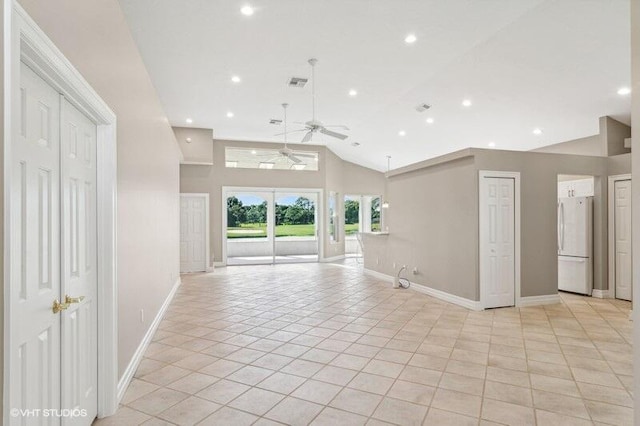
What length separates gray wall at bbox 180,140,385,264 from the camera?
9.49 meters

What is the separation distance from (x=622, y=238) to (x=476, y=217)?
8.73 feet

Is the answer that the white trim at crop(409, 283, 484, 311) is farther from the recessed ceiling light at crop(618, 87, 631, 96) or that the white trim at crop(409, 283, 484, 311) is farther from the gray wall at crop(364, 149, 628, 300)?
the recessed ceiling light at crop(618, 87, 631, 96)

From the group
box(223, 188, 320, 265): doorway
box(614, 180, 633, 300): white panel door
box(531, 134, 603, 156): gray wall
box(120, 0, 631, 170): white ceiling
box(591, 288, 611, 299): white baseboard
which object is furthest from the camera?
box(223, 188, 320, 265): doorway

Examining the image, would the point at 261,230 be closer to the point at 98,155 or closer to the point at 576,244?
the point at 576,244

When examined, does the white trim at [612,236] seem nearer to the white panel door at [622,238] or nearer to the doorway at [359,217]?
the white panel door at [622,238]

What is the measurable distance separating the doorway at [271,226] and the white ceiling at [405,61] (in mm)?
3222

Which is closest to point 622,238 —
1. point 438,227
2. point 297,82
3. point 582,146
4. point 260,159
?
point 582,146

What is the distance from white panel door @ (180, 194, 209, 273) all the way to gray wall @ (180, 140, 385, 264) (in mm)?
283

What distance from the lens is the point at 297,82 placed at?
593cm

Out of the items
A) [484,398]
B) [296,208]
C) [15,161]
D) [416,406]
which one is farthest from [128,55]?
[296,208]

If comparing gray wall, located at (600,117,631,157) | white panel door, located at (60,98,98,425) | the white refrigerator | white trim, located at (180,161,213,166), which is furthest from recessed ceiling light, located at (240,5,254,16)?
gray wall, located at (600,117,631,157)

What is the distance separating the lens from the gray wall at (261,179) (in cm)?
949

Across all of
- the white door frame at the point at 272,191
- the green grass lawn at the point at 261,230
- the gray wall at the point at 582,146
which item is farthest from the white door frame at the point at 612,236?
the green grass lawn at the point at 261,230

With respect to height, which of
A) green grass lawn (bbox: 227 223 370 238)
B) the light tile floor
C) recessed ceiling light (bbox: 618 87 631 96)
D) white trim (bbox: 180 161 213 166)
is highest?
recessed ceiling light (bbox: 618 87 631 96)
